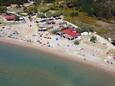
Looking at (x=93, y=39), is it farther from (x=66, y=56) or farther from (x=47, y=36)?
(x=47, y=36)

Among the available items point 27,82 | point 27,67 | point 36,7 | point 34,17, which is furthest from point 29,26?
point 27,82

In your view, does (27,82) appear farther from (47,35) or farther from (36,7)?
(36,7)

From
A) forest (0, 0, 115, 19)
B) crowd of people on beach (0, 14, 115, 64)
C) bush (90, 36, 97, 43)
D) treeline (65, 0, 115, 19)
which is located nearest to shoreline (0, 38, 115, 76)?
A: crowd of people on beach (0, 14, 115, 64)

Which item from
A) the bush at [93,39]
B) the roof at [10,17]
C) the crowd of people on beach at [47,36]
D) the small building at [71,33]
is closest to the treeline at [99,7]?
the crowd of people on beach at [47,36]

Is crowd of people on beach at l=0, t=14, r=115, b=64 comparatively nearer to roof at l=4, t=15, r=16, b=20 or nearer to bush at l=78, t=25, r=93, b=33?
bush at l=78, t=25, r=93, b=33

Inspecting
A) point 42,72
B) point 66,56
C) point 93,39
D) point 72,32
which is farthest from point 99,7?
point 42,72

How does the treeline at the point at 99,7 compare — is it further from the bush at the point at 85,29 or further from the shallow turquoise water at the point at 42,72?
the shallow turquoise water at the point at 42,72
